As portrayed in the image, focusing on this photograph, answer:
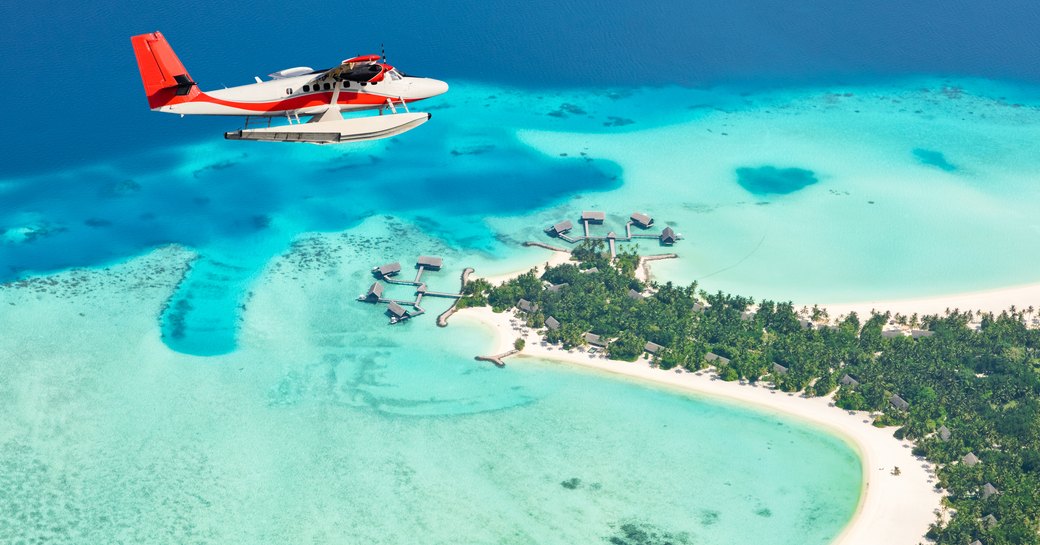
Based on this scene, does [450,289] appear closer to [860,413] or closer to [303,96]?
[303,96]

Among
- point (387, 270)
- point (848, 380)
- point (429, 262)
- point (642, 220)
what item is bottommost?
point (848, 380)

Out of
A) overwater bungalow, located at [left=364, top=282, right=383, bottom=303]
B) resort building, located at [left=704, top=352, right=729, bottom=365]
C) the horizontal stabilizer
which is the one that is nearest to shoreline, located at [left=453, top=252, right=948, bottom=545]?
resort building, located at [left=704, top=352, right=729, bottom=365]

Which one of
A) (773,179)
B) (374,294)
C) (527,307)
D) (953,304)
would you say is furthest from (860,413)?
(773,179)

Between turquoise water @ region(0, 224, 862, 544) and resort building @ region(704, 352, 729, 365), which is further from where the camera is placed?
resort building @ region(704, 352, 729, 365)

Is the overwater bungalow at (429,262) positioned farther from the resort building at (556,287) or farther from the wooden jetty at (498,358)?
the wooden jetty at (498,358)

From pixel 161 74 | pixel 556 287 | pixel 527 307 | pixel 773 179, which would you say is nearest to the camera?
pixel 161 74

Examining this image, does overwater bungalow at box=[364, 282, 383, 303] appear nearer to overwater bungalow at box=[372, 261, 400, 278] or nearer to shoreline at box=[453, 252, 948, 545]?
overwater bungalow at box=[372, 261, 400, 278]

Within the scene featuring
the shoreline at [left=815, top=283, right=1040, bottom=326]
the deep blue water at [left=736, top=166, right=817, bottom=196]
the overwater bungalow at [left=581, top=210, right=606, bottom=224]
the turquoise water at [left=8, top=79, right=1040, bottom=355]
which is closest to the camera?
the shoreline at [left=815, top=283, right=1040, bottom=326]
